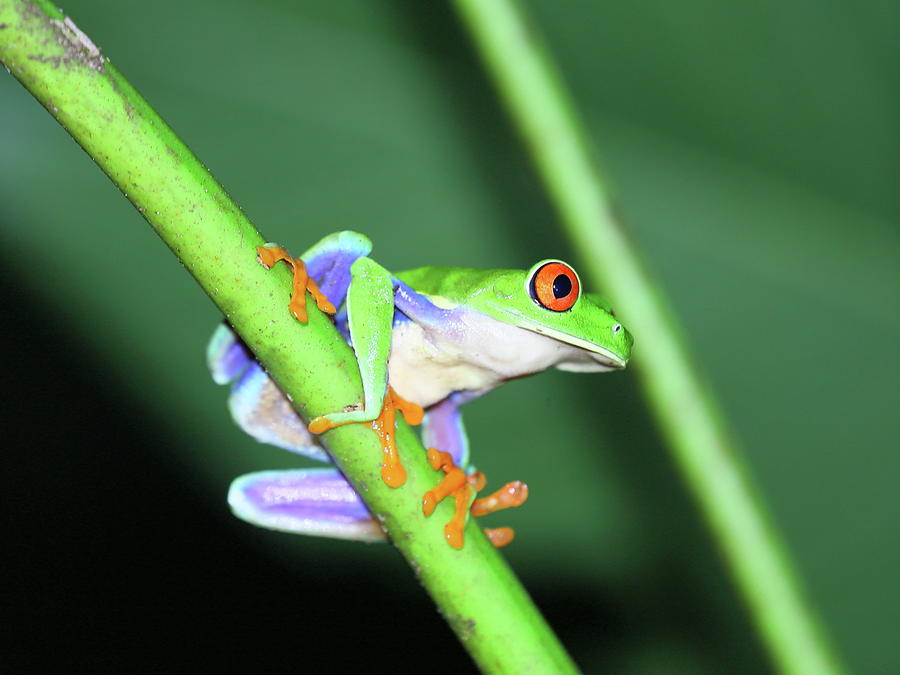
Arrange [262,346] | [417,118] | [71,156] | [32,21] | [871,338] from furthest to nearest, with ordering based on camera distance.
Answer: [871,338] < [417,118] < [71,156] < [262,346] < [32,21]

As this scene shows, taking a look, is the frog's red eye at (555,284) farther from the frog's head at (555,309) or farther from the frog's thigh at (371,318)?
the frog's thigh at (371,318)

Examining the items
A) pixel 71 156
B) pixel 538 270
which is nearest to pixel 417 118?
pixel 71 156

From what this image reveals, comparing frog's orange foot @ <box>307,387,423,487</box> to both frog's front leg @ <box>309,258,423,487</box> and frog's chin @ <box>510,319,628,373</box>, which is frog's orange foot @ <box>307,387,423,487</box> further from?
frog's chin @ <box>510,319,628,373</box>

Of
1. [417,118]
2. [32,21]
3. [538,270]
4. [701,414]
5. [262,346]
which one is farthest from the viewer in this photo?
[417,118]

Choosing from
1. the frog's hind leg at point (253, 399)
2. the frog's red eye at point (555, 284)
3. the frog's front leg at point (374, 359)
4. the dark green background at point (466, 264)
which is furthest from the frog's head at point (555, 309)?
the dark green background at point (466, 264)

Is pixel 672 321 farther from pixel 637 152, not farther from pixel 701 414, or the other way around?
pixel 637 152

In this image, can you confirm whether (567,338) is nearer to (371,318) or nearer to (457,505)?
(371,318)

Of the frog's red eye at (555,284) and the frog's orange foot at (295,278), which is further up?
the frog's orange foot at (295,278)
